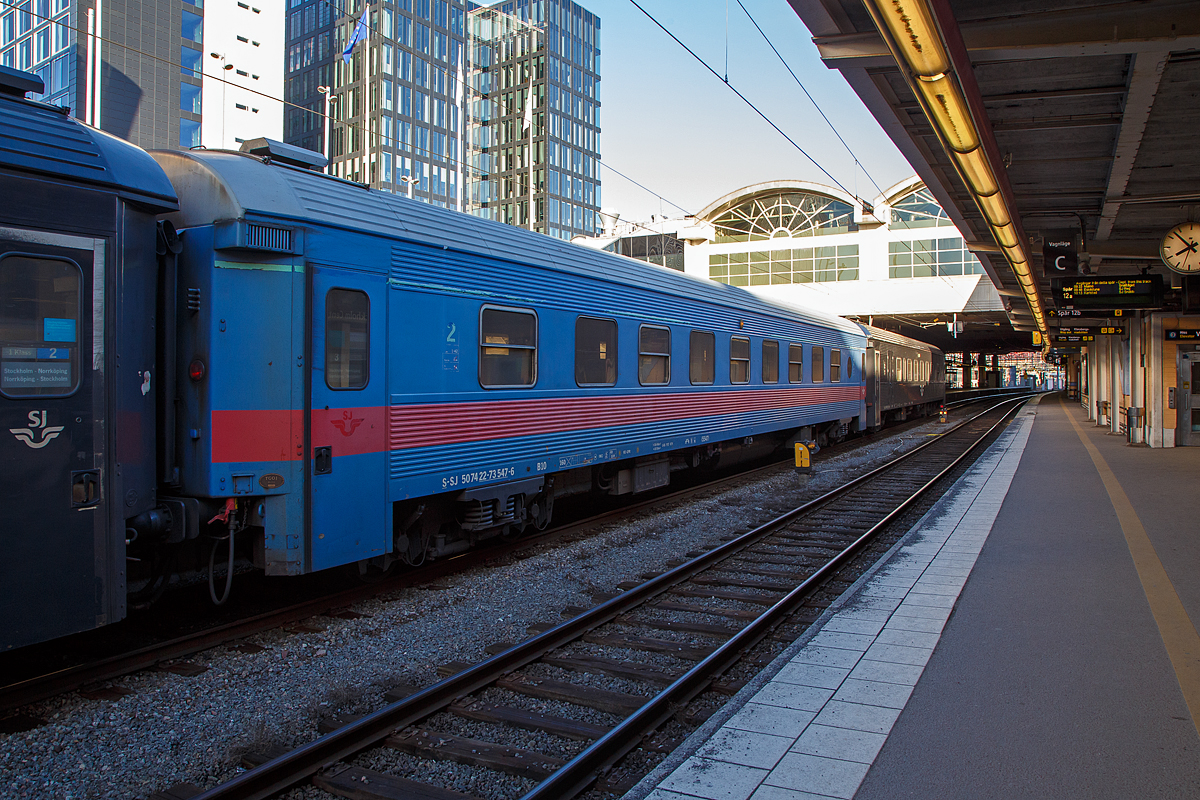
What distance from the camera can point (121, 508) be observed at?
15.6ft

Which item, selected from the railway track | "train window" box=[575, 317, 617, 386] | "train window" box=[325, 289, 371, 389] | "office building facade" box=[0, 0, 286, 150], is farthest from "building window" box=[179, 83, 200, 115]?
the railway track

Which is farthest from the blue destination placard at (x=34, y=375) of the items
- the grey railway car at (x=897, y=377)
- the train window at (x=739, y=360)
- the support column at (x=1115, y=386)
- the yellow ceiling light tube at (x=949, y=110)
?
the support column at (x=1115, y=386)

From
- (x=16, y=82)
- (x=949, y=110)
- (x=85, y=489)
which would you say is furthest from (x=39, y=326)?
(x=949, y=110)

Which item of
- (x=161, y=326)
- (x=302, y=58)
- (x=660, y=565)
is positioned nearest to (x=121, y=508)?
(x=161, y=326)

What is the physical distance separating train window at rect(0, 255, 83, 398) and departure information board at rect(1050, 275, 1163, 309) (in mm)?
14433

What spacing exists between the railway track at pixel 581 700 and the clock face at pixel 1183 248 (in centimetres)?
749

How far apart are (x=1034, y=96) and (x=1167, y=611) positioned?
4780 millimetres

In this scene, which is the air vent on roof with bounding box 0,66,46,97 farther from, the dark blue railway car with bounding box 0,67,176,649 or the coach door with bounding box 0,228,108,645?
the coach door with bounding box 0,228,108,645

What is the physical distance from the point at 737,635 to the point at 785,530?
14.3 ft

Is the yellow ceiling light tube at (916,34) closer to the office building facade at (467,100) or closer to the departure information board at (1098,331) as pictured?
the departure information board at (1098,331)

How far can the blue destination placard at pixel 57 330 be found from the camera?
441cm

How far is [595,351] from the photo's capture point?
9.62 m

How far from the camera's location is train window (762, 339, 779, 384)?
14.9 metres

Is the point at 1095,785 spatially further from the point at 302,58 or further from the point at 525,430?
the point at 302,58
